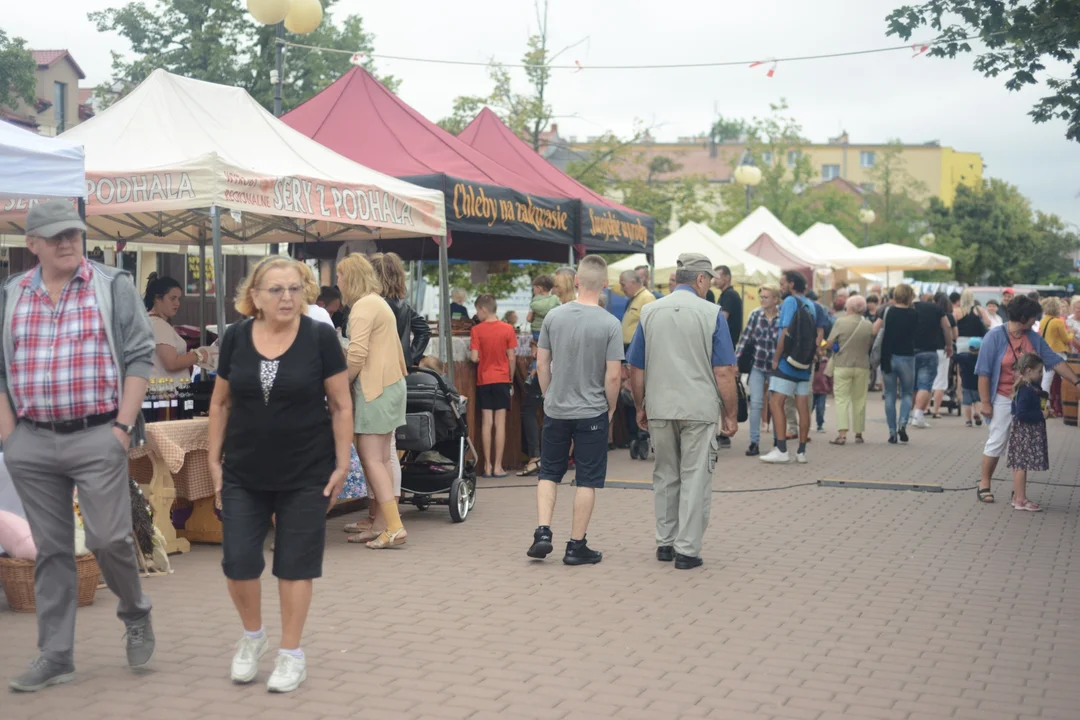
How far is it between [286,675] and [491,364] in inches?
280

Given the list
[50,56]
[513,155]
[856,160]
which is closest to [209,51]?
[50,56]

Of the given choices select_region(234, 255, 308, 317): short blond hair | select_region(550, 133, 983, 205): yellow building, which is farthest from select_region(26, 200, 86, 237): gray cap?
select_region(550, 133, 983, 205): yellow building

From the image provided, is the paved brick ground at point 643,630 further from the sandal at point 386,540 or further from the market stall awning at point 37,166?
the market stall awning at point 37,166

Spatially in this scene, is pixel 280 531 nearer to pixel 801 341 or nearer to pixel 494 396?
pixel 494 396

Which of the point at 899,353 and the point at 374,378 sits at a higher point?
the point at 374,378

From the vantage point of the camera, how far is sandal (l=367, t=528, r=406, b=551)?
27.4ft

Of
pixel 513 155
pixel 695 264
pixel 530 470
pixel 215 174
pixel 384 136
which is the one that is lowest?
A: pixel 530 470

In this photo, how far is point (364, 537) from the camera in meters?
8.59

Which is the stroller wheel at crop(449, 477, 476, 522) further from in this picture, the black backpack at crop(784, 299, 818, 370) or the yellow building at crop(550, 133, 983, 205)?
the yellow building at crop(550, 133, 983, 205)

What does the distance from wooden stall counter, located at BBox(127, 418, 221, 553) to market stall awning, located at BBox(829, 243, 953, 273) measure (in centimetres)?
2285

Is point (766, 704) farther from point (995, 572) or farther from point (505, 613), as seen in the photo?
point (995, 572)

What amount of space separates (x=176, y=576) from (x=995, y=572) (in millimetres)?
5043

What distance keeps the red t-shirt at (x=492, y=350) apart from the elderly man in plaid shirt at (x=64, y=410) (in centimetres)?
691

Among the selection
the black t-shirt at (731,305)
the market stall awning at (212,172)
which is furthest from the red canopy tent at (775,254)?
the market stall awning at (212,172)
